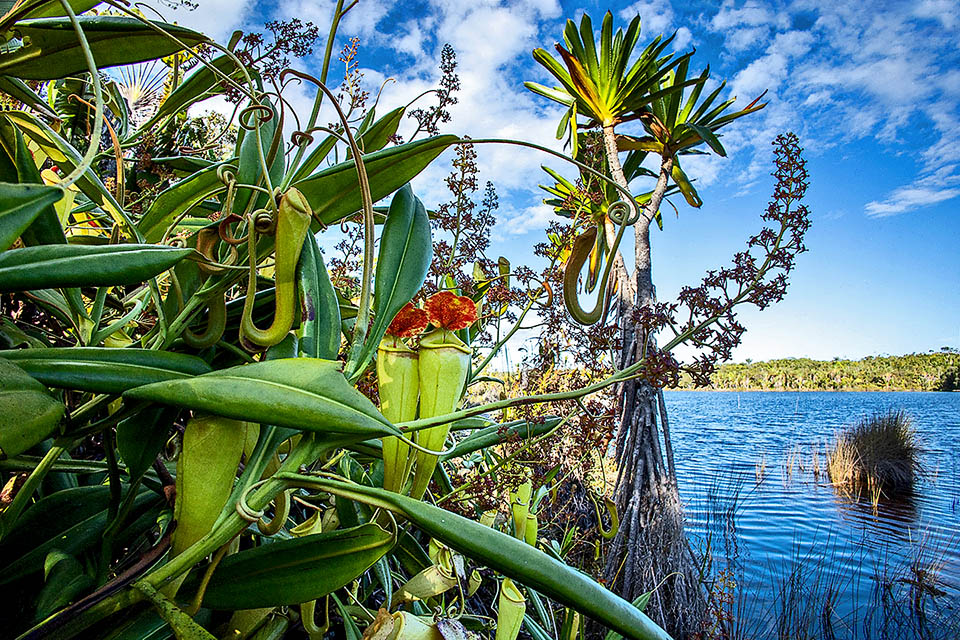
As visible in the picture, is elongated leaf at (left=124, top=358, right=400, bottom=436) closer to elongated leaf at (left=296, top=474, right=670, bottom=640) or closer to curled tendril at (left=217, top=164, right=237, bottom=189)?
elongated leaf at (left=296, top=474, right=670, bottom=640)

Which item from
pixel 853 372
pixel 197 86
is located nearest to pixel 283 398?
pixel 197 86

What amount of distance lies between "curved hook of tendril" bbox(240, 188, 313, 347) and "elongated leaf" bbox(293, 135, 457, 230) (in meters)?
0.06

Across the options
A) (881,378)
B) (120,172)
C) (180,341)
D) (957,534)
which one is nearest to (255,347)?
(180,341)

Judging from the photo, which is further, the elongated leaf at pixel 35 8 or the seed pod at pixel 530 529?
the seed pod at pixel 530 529

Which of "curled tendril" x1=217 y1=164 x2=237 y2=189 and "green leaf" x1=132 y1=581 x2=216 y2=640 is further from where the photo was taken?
"curled tendril" x1=217 y1=164 x2=237 y2=189

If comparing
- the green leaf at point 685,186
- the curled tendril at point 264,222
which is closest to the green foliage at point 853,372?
the green leaf at point 685,186

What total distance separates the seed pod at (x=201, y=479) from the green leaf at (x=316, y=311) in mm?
72

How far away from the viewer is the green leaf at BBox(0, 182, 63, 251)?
21 cm

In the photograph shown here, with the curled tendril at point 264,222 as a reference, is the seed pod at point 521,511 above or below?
below

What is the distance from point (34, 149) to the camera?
47 cm

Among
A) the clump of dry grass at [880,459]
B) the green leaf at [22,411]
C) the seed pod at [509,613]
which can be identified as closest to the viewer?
the green leaf at [22,411]

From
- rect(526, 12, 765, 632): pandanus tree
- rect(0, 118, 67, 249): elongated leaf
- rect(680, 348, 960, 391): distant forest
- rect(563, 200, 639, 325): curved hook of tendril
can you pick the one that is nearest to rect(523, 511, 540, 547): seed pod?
rect(563, 200, 639, 325): curved hook of tendril

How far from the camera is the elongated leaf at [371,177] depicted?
359mm

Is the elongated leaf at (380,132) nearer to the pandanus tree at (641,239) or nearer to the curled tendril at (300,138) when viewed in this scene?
the curled tendril at (300,138)
